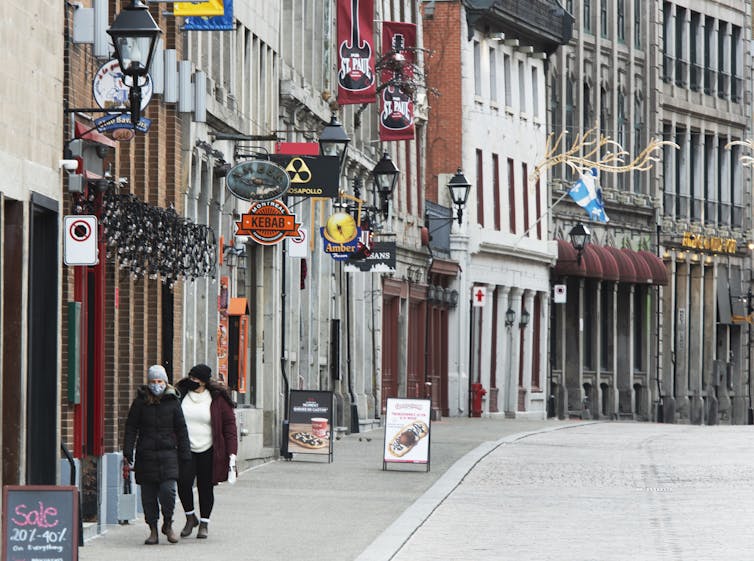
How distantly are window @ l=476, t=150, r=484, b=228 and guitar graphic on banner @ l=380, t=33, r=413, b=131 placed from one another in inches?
489

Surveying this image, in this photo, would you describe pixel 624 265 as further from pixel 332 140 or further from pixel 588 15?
pixel 332 140

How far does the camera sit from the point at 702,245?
72.9 meters

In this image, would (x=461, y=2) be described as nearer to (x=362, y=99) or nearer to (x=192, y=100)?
(x=362, y=99)

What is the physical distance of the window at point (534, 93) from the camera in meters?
63.3

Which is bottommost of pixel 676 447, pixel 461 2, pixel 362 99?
pixel 676 447

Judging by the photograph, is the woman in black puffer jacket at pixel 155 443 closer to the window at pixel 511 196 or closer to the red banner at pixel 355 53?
the red banner at pixel 355 53

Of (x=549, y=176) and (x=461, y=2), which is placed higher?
(x=461, y=2)

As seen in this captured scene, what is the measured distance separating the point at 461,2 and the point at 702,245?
1840cm

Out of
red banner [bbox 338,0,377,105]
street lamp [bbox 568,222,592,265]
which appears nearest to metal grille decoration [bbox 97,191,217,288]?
red banner [bbox 338,0,377,105]

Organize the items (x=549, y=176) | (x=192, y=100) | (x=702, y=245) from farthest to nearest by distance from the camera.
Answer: (x=702, y=245)
(x=549, y=176)
(x=192, y=100)

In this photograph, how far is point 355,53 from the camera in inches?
1588

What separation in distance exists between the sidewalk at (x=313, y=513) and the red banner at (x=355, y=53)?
7347 mm

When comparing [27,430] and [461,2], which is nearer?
[27,430]

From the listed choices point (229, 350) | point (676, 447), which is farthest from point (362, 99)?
point (229, 350)
